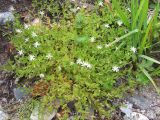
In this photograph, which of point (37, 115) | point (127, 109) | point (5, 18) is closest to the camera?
point (37, 115)

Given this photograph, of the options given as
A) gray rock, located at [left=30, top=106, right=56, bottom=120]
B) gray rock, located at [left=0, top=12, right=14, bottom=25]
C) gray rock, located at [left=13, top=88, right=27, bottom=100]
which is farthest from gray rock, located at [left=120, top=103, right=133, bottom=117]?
gray rock, located at [left=0, top=12, right=14, bottom=25]

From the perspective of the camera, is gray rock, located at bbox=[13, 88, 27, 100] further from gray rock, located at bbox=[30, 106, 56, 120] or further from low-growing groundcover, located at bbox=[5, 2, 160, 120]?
gray rock, located at bbox=[30, 106, 56, 120]

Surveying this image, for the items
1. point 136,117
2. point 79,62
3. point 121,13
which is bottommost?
point 136,117

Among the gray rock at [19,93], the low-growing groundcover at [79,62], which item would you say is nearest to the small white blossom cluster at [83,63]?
the low-growing groundcover at [79,62]

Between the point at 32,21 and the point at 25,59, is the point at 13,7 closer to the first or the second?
the point at 32,21

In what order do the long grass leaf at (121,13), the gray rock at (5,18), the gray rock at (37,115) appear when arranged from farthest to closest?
the gray rock at (5,18) → the long grass leaf at (121,13) → the gray rock at (37,115)

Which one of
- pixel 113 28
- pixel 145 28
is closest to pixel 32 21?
pixel 113 28

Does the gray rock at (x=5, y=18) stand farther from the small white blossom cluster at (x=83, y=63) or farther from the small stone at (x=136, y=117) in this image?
the small stone at (x=136, y=117)

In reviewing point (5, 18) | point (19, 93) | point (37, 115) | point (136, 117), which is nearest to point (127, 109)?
point (136, 117)

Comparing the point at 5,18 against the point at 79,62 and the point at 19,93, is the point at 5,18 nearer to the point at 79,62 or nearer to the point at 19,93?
the point at 19,93
